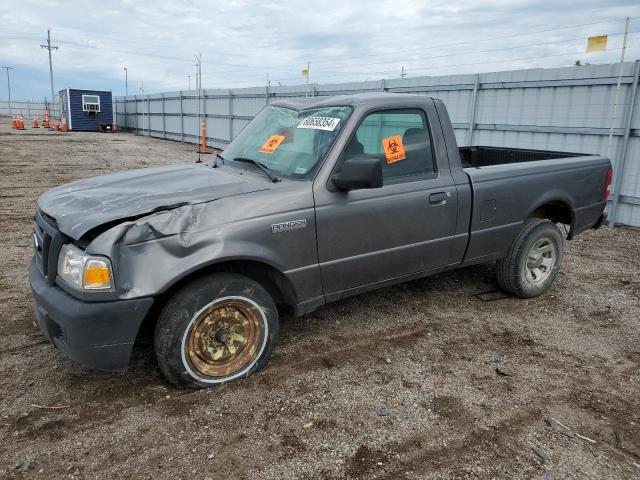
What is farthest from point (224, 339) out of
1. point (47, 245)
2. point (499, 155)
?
point (499, 155)

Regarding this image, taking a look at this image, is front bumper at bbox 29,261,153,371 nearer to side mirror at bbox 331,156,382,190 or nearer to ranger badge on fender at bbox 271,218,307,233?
ranger badge on fender at bbox 271,218,307,233

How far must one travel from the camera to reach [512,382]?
3.46 m

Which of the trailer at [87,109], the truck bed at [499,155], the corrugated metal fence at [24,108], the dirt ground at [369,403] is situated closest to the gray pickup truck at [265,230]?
the dirt ground at [369,403]

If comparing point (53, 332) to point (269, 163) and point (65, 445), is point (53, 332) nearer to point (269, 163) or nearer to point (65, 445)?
point (65, 445)

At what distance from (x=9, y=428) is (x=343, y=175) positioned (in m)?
2.52

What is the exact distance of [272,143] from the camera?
3.94m

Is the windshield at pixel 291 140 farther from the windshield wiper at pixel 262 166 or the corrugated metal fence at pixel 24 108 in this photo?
the corrugated metal fence at pixel 24 108

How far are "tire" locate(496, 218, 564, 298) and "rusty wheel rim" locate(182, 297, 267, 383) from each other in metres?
2.73

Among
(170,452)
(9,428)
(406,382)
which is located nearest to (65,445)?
(9,428)

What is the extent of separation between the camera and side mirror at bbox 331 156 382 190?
3232mm

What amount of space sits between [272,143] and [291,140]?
0.62ft

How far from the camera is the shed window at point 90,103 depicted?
34.5m

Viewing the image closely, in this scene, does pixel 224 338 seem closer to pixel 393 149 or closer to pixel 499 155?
pixel 393 149

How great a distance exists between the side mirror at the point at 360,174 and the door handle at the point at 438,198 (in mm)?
806
